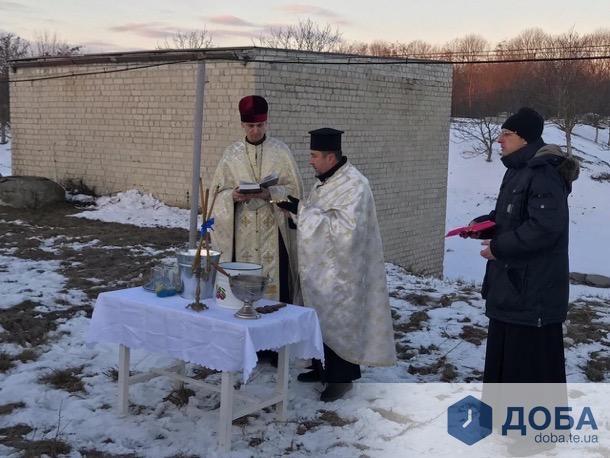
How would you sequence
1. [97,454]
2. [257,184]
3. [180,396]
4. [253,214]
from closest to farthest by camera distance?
→ [97,454] < [180,396] < [257,184] < [253,214]

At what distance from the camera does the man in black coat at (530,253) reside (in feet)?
12.8

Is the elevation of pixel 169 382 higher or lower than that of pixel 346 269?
lower

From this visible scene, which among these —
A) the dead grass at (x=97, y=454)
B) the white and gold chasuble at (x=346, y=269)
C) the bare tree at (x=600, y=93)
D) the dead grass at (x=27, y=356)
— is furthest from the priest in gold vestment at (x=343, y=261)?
the bare tree at (x=600, y=93)

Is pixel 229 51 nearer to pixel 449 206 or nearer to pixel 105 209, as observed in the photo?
pixel 105 209

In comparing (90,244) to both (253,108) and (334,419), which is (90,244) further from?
(334,419)

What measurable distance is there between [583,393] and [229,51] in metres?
9.35

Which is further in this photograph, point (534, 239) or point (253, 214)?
point (253, 214)

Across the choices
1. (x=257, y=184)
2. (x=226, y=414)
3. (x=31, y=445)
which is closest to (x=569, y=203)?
(x=257, y=184)

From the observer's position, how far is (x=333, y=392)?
4.84 metres

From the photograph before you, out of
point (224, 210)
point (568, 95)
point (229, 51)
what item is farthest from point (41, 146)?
point (568, 95)

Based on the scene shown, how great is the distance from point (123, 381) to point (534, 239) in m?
2.71

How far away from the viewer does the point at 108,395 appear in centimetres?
481

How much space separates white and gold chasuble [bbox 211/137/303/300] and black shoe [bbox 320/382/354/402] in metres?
0.87

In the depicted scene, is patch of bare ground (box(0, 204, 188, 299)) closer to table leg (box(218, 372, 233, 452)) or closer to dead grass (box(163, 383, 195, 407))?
dead grass (box(163, 383, 195, 407))
